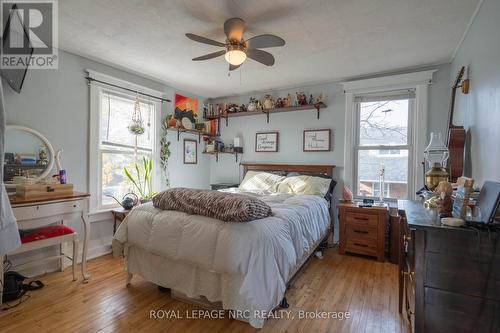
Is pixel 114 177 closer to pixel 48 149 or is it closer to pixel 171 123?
pixel 48 149

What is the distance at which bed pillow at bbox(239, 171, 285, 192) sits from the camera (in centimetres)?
372

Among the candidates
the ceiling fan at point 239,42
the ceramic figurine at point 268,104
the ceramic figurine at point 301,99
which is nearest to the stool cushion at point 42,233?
the ceiling fan at point 239,42

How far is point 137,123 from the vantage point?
140 inches

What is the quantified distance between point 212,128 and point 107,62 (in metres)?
2.07

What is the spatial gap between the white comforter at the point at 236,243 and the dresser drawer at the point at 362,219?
1.10m

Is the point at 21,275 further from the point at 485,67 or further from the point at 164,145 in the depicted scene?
the point at 485,67

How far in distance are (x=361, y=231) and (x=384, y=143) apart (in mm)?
1316

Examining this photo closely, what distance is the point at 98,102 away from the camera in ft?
10.5

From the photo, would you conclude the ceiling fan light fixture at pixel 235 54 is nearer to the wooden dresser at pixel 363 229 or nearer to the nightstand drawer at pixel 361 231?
the wooden dresser at pixel 363 229

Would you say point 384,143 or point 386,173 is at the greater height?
point 384,143

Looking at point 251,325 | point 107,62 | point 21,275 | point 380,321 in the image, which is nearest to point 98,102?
point 107,62

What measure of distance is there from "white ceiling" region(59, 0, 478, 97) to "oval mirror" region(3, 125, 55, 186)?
3.50 ft

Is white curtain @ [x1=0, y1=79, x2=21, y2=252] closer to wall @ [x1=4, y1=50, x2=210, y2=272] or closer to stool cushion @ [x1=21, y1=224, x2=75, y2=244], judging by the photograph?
stool cushion @ [x1=21, y1=224, x2=75, y2=244]

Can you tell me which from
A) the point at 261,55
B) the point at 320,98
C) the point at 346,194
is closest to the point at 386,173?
the point at 346,194
